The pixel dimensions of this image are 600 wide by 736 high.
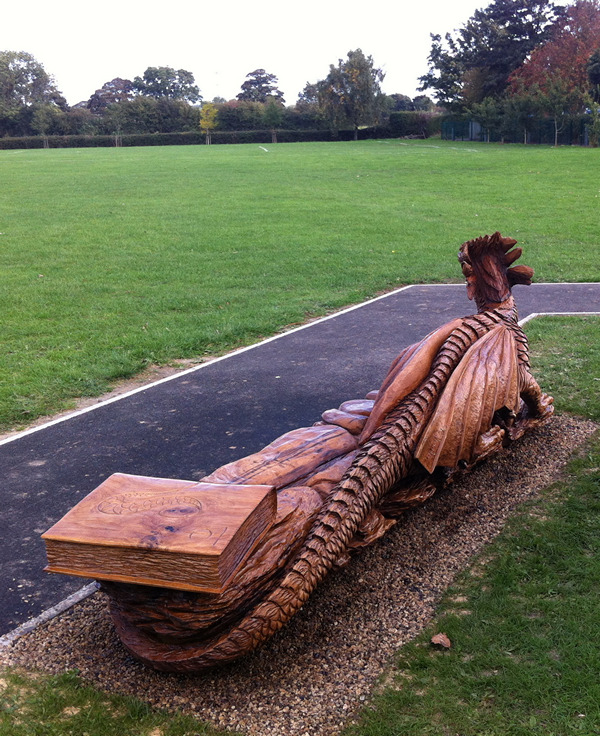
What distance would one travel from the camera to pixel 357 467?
11.2ft

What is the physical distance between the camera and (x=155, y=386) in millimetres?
6520

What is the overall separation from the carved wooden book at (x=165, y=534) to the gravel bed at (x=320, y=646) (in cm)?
55

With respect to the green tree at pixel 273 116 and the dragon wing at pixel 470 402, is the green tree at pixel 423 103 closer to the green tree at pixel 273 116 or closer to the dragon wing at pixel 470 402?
the green tree at pixel 273 116


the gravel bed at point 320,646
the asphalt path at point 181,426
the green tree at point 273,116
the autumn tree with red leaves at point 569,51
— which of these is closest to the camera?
the gravel bed at point 320,646

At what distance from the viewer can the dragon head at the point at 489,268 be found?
4.82 meters

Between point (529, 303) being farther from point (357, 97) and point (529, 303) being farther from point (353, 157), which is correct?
point (357, 97)

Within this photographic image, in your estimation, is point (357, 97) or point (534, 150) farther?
point (357, 97)

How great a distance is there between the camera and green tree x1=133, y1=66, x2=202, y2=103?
86125mm

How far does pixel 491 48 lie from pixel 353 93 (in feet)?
34.4

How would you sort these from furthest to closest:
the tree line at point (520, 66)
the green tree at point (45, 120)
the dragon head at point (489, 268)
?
the green tree at point (45, 120), the tree line at point (520, 66), the dragon head at point (489, 268)

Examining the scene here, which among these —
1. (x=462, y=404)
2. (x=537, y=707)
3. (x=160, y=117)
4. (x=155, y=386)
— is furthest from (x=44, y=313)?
(x=160, y=117)

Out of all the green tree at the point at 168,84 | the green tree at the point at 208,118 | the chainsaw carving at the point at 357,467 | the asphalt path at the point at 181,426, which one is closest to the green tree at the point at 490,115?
the green tree at the point at 208,118

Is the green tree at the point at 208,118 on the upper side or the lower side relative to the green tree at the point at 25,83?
lower

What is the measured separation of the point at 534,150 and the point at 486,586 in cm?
2995
